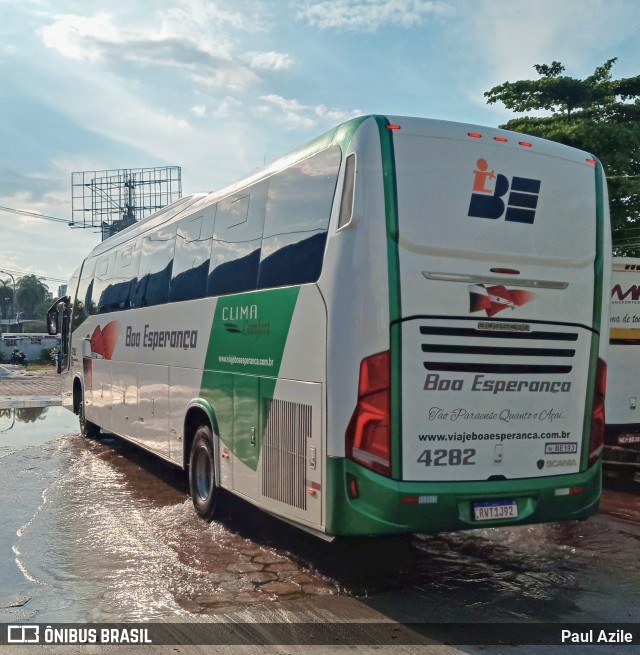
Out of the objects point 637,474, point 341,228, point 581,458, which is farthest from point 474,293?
point 637,474

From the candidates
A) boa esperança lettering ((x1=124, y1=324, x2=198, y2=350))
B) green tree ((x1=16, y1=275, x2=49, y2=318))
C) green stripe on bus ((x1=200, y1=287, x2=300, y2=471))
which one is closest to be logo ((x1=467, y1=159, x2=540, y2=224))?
green stripe on bus ((x1=200, y1=287, x2=300, y2=471))

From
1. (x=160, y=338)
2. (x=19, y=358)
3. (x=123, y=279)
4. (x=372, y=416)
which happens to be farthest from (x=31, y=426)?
(x=19, y=358)

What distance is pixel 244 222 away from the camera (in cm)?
738

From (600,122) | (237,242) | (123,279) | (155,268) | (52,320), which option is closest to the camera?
(237,242)

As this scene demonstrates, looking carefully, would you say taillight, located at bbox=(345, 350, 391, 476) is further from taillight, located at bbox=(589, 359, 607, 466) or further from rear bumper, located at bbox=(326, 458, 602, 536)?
taillight, located at bbox=(589, 359, 607, 466)

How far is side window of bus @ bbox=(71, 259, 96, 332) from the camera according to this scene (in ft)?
46.5

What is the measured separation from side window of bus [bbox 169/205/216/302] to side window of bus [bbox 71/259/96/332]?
5.34 m

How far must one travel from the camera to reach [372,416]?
5391mm

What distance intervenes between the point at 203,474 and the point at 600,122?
1834cm

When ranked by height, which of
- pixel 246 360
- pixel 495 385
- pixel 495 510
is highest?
pixel 246 360

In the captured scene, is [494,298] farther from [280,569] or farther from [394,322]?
[280,569]

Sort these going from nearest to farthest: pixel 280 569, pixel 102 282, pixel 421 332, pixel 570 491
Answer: pixel 421 332 < pixel 570 491 < pixel 280 569 < pixel 102 282

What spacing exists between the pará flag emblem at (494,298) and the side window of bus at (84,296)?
391 inches

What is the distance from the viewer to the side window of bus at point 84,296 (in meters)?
14.2
